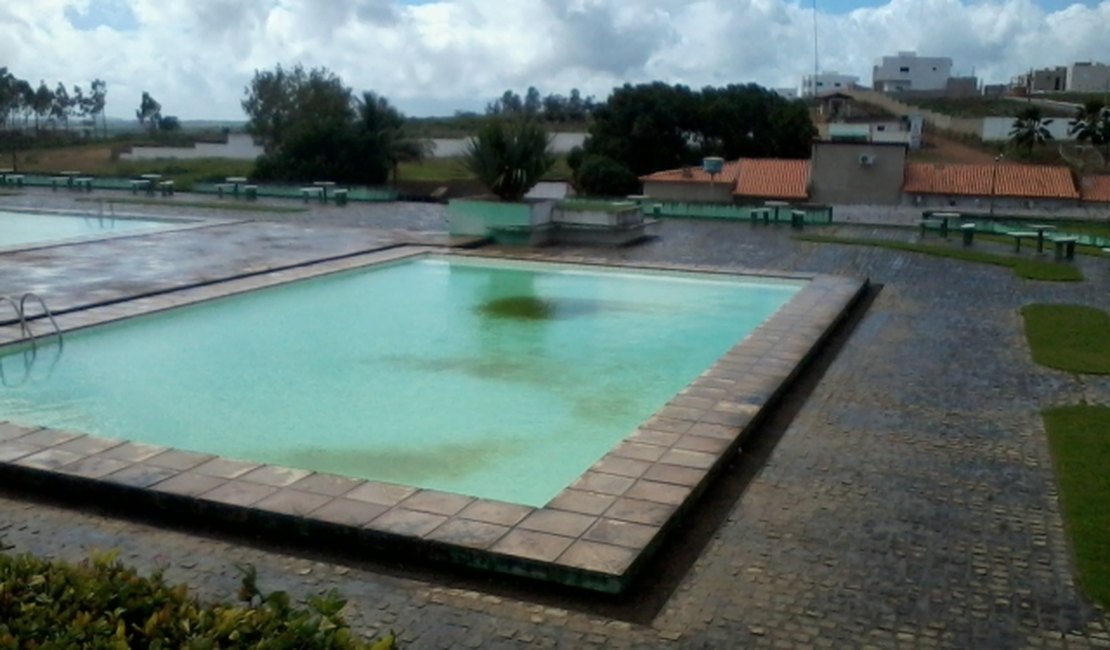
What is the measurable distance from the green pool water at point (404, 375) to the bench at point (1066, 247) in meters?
5.27

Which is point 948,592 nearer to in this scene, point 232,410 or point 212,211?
point 232,410

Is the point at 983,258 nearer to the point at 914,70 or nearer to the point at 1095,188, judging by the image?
the point at 1095,188

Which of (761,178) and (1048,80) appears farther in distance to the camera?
(1048,80)

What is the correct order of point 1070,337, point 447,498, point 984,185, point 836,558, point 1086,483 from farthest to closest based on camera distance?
point 984,185
point 1070,337
point 1086,483
point 447,498
point 836,558

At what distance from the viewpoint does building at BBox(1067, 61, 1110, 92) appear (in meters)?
78.5

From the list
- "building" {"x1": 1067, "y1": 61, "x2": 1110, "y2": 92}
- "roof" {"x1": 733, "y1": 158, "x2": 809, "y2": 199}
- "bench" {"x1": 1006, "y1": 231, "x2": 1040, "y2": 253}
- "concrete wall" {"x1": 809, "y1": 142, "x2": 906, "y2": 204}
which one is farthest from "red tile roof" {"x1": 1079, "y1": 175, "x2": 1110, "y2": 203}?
"building" {"x1": 1067, "y1": 61, "x2": 1110, "y2": 92}

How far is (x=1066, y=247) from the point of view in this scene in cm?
1605

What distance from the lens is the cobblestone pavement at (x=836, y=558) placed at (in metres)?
4.14

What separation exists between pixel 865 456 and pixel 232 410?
4326mm

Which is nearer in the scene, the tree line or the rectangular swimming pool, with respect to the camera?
the rectangular swimming pool

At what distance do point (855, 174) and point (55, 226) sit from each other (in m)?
21.1

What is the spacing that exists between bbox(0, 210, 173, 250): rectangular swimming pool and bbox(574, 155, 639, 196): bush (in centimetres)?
1732

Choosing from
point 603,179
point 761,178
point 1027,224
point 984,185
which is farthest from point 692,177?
point 1027,224

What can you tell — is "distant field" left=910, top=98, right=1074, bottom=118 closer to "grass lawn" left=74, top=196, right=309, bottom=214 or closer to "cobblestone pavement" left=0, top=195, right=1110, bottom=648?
"grass lawn" left=74, top=196, right=309, bottom=214
